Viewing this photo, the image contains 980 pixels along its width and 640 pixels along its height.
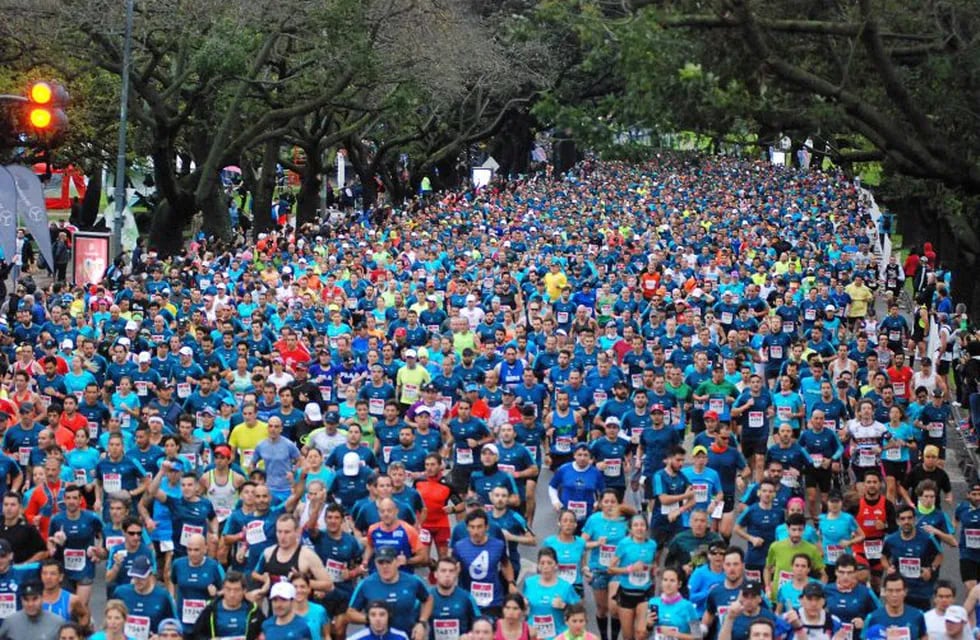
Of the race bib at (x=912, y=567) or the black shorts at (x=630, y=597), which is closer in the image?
the black shorts at (x=630, y=597)

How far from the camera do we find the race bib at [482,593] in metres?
11.3

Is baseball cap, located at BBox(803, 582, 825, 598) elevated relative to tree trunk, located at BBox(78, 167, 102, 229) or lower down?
lower down

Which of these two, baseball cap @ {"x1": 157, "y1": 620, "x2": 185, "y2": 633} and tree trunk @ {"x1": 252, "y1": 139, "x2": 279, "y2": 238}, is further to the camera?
tree trunk @ {"x1": 252, "y1": 139, "x2": 279, "y2": 238}

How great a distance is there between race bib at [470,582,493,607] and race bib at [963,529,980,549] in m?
3.86

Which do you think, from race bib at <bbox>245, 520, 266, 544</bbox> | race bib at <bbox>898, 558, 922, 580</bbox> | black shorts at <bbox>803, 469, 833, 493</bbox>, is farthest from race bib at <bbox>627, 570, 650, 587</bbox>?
black shorts at <bbox>803, 469, 833, 493</bbox>

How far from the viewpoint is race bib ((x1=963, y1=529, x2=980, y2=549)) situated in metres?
13.0

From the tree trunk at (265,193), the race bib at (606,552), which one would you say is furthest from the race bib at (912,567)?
the tree trunk at (265,193)

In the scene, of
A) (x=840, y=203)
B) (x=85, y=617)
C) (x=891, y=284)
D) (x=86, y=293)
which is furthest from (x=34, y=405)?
(x=840, y=203)

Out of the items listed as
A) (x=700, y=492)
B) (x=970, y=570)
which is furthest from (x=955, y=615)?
(x=700, y=492)

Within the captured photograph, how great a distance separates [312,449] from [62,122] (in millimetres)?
3009

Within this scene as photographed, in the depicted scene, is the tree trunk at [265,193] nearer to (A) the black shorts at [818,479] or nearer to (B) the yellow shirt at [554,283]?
(B) the yellow shirt at [554,283]

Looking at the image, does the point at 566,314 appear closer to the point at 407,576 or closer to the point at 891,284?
the point at 891,284

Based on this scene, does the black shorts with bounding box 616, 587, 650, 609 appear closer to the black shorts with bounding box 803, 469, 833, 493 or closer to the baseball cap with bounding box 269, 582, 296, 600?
the baseball cap with bounding box 269, 582, 296, 600

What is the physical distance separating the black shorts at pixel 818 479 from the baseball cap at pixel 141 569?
6.47 m
